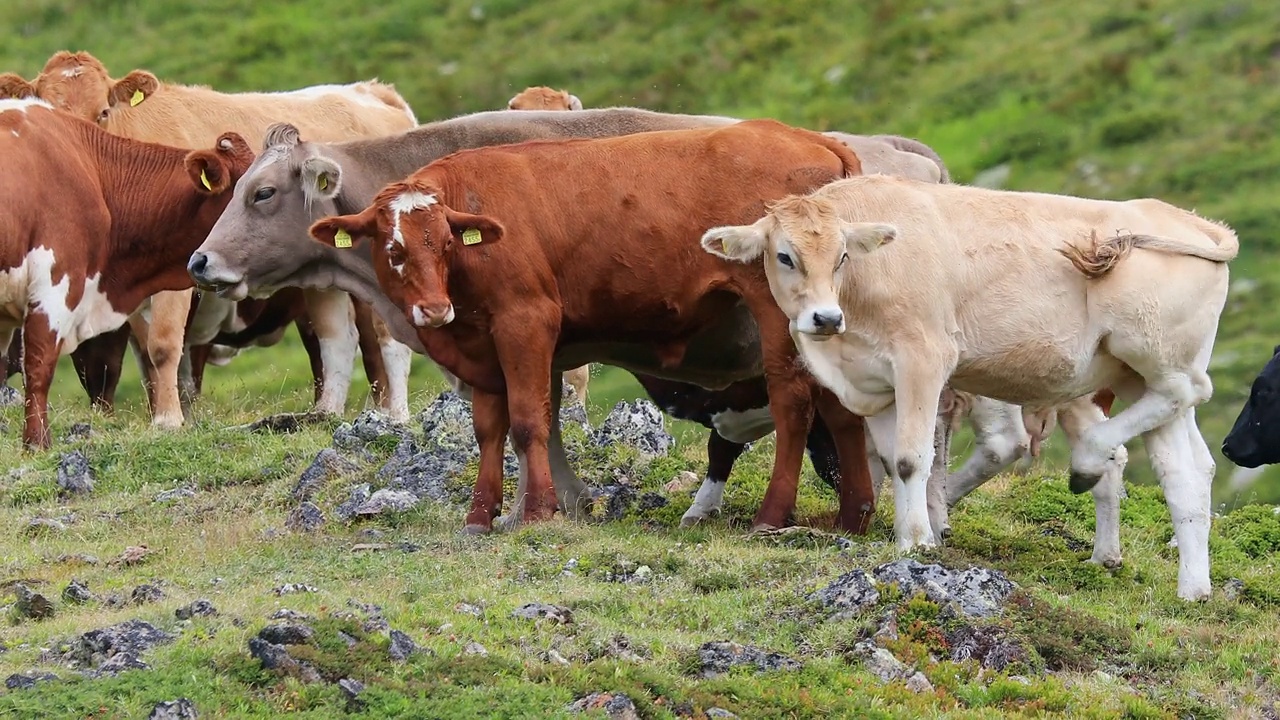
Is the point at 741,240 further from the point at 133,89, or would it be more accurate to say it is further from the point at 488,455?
the point at 133,89

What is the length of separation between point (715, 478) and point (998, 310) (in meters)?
2.96

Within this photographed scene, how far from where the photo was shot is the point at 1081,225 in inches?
490

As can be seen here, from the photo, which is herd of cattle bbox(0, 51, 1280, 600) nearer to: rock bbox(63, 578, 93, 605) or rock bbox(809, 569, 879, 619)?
rock bbox(809, 569, 879, 619)

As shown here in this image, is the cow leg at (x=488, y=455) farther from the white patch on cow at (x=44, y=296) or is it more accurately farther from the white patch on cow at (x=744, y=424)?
the white patch on cow at (x=44, y=296)

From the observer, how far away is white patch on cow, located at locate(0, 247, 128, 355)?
1608cm

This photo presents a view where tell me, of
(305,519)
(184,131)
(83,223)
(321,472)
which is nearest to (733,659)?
A: (305,519)

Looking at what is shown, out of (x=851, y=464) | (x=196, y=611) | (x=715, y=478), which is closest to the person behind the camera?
(x=196, y=611)

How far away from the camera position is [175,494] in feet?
48.7

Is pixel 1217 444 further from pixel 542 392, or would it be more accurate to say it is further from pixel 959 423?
pixel 542 392

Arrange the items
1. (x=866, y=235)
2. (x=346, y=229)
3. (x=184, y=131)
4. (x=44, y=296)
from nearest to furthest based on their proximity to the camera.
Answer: (x=866, y=235), (x=346, y=229), (x=44, y=296), (x=184, y=131)

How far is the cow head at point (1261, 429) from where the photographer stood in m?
13.5

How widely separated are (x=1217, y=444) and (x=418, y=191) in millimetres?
18735

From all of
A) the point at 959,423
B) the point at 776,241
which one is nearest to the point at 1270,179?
the point at 959,423

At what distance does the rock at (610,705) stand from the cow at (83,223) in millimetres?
8293
